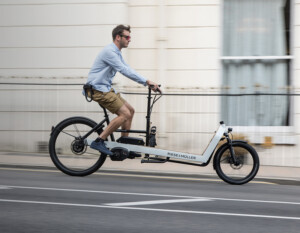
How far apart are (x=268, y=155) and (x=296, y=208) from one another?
14.3 feet

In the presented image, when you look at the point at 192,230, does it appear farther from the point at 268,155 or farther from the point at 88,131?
the point at 268,155

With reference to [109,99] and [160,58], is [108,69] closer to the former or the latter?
[109,99]

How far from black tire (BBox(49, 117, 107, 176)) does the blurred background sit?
3.02 m

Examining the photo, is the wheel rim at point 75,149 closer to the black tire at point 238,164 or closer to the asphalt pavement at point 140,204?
the asphalt pavement at point 140,204

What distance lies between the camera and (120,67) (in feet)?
24.4

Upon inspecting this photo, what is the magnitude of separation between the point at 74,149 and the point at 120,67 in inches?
49.0

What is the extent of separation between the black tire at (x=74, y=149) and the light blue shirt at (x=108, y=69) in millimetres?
541

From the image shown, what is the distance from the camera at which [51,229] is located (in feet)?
15.8

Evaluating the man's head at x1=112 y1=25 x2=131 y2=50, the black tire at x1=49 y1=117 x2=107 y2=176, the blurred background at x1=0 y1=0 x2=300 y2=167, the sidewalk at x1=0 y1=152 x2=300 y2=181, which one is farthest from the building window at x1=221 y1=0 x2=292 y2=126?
the black tire at x1=49 y1=117 x2=107 y2=176

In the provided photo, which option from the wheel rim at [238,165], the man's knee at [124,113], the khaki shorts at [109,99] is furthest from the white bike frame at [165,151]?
the khaki shorts at [109,99]

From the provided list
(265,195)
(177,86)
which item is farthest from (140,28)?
(265,195)

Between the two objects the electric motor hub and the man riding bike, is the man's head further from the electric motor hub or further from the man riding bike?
the electric motor hub

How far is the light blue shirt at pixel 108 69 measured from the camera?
7.43 m

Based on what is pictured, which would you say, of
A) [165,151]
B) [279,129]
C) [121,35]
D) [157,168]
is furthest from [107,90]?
[279,129]
